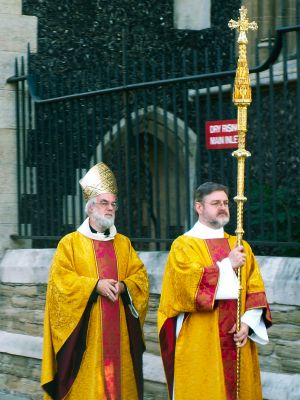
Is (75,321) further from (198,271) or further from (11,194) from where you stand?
(11,194)

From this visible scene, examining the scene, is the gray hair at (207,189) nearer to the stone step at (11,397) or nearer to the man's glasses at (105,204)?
the man's glasses at (105,204)

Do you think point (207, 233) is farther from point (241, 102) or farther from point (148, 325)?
point (148, 325)

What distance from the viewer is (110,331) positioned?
8078mm

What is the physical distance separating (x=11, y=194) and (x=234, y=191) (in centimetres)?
264

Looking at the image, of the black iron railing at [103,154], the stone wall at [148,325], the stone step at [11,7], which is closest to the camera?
the stone wall at [148,325]

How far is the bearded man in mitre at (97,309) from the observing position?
317 inches

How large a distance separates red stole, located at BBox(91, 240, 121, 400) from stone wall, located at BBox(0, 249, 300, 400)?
696 millimetres

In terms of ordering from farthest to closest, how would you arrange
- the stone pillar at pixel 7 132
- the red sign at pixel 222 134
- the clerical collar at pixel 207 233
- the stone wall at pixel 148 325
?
the stone pillar at pixel 7 132, the red sign at pixel 222 134, the stone wall at pixel 148 325, the clerical collar at pixel 207 233

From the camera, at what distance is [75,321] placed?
807 centimetres

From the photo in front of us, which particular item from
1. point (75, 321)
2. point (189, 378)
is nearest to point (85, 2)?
point (75, 321)

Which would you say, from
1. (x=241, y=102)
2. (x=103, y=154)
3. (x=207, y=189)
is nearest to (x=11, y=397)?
(x=103, y=154)

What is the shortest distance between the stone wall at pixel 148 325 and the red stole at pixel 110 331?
696 millimetres

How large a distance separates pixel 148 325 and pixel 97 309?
979mm

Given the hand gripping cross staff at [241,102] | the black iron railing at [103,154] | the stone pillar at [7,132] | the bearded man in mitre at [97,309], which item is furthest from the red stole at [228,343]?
the stone pillar at [7,132]
